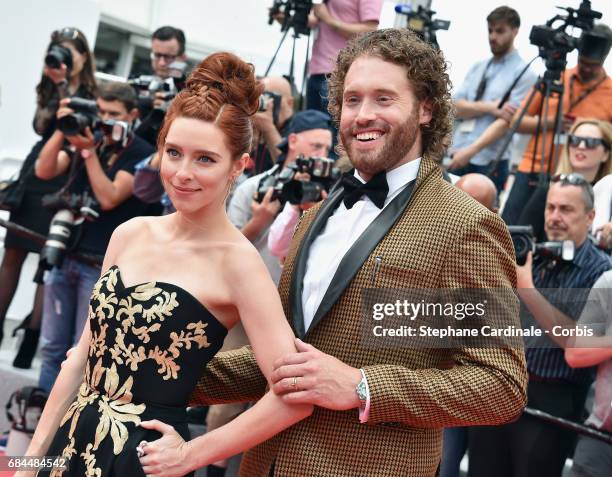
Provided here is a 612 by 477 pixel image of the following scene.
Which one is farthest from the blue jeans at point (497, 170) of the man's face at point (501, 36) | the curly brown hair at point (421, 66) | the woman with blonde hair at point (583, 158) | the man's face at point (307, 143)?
the curly brown hair at point (421, 66)

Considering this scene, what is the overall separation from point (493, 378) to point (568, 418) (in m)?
1.79

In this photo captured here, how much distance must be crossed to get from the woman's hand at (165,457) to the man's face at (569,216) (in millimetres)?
2302

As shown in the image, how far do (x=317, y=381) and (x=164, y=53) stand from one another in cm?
412

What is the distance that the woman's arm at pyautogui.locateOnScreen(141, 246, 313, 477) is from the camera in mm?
2088

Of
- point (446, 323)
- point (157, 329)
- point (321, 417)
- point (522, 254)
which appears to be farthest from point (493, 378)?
point (522, 254)

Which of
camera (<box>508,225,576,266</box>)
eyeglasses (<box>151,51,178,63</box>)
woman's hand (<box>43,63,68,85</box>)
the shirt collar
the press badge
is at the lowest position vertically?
camera (<box>508,225,576,266</box>)

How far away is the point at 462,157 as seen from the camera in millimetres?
5379

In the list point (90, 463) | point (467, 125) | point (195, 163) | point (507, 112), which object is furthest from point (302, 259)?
point (467, 125)

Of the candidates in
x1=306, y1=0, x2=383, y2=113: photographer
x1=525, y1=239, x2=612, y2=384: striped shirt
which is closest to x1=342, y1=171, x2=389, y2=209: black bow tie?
x1=525, y1=239, x2=612, y2=384: striped shirt

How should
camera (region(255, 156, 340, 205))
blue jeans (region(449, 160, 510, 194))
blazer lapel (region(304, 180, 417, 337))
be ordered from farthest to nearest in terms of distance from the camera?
blue jeans (region(449, 160, 510, 194)) < camera (region(255, 156, 340, 205)) < blazer lapel (region(304, 180, 417, 337))

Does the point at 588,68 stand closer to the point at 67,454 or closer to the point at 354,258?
the point at 354,258

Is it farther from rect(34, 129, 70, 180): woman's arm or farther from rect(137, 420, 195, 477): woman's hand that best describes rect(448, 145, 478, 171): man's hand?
rect(137, 420, 195, 477): woman's hand

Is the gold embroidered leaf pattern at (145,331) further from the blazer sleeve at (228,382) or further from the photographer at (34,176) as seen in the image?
the photographer at (34,176)

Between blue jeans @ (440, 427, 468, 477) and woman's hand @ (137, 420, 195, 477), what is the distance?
2.19 m
